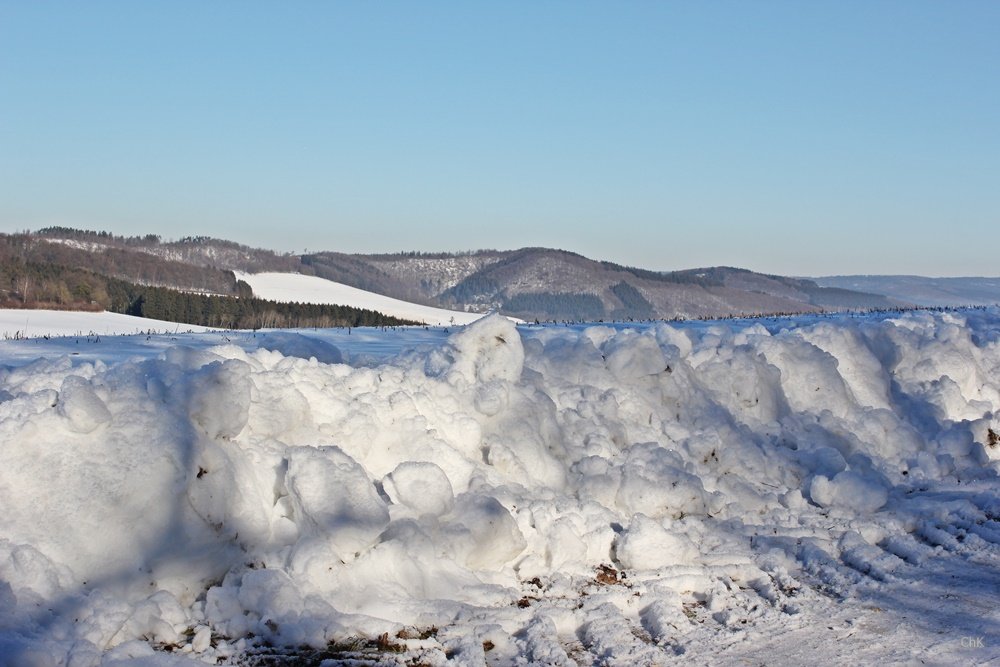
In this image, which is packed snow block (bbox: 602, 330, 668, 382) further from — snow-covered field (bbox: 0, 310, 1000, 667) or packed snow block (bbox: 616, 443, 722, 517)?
packed snow block (bbox: 616, 443, 722, 517)

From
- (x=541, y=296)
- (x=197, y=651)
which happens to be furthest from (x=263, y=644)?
(x=541, y=296)

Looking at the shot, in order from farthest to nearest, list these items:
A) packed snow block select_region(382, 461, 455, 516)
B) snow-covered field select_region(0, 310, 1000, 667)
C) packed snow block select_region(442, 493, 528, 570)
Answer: packed snow block select_region(382, 461, 455, 516) → packed snow block select_region(442, 493, 528, 570) → snow-covered field select_region(0, 310, 1000, 667)

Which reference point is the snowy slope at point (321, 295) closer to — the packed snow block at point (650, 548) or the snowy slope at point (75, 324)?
the snowy slope at point (75, 324)

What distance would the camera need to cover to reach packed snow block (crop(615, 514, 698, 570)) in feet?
17.6

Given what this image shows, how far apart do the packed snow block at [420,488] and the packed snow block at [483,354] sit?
1751mm

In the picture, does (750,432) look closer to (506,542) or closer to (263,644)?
(506,542)

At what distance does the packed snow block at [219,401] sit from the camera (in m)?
4.88

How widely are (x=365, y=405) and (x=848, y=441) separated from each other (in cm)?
444

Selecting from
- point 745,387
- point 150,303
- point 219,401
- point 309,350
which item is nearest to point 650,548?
point 219,401

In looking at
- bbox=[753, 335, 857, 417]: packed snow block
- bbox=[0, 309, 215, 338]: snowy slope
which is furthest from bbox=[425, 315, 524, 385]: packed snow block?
bbox=[0, 309, 215, 338]: snowy slope

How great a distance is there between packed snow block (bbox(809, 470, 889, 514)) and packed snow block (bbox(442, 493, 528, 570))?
2709mm

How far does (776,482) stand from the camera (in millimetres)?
7266

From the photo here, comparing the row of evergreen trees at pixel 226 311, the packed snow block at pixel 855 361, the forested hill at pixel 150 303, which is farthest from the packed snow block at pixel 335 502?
the row of evergreen trees at pixel 226 311

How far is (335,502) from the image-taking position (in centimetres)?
470
